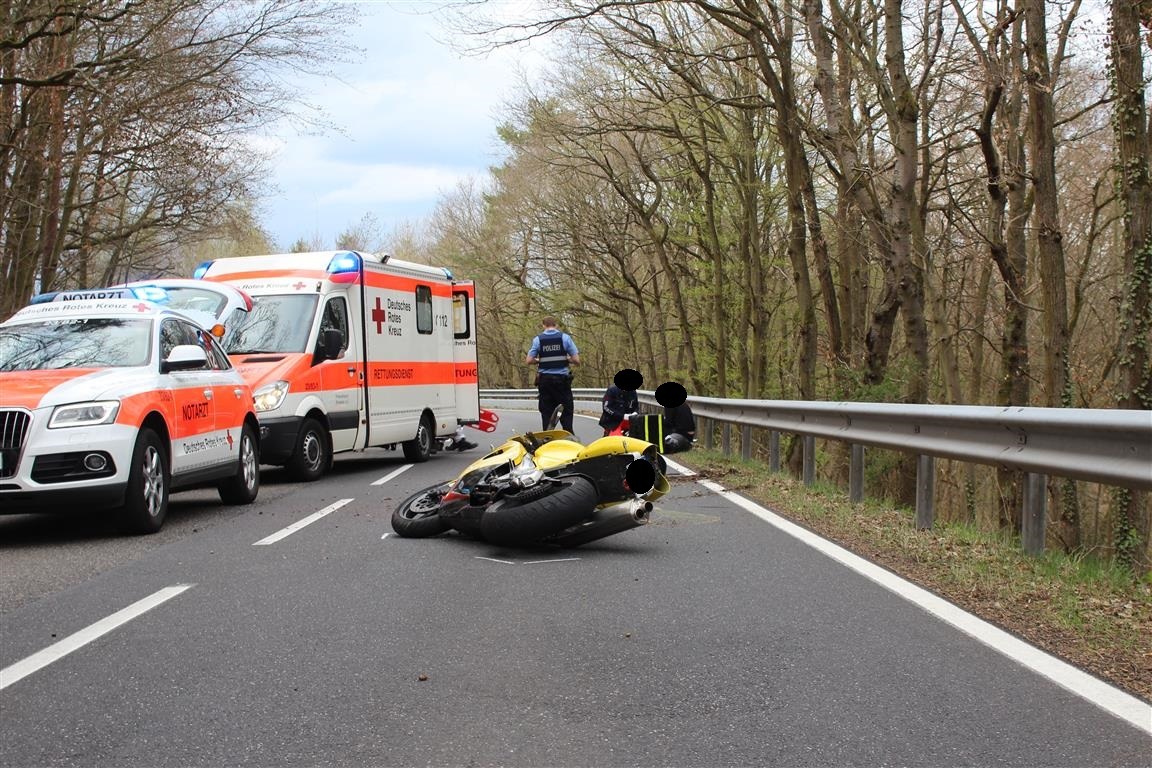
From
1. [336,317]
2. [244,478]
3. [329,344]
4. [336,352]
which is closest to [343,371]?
[336,352]

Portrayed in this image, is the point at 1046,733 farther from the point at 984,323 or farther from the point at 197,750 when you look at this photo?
the point at 984,323

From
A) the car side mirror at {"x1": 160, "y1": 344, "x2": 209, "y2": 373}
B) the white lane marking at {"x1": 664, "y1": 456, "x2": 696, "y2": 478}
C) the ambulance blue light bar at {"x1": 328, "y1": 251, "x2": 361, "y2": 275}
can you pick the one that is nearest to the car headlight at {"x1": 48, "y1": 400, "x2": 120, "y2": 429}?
the car side mirror at {"x1": 160, "y1": 344, "x2": 209, "y2": 373}

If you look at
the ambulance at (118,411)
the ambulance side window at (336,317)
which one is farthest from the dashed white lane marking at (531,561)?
the ambulance side window at (336,317)

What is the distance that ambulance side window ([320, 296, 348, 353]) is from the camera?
13305 mm

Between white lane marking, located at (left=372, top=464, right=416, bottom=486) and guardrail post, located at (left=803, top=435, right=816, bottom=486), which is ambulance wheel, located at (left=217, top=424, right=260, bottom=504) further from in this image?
guardrail post, located at (left=803, top=435, right=816, bottom=486)

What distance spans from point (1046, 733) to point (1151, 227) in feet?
30.2

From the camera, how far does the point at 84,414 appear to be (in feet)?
26.2

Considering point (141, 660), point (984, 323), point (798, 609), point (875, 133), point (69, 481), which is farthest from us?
point (984, 323)

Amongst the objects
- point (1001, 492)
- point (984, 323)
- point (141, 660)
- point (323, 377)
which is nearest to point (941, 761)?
point (141, 660)

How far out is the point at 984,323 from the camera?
26.7 m

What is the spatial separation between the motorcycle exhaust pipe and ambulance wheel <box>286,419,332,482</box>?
5.94 m

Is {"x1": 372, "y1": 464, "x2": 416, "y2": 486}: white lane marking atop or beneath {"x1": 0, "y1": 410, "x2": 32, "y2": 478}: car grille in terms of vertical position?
beneath

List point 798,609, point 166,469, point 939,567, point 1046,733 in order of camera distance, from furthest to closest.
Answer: point 166,469 → point 939,567 → point 798,609 → point 1046,733

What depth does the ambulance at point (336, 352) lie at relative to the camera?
1260 centimetres
